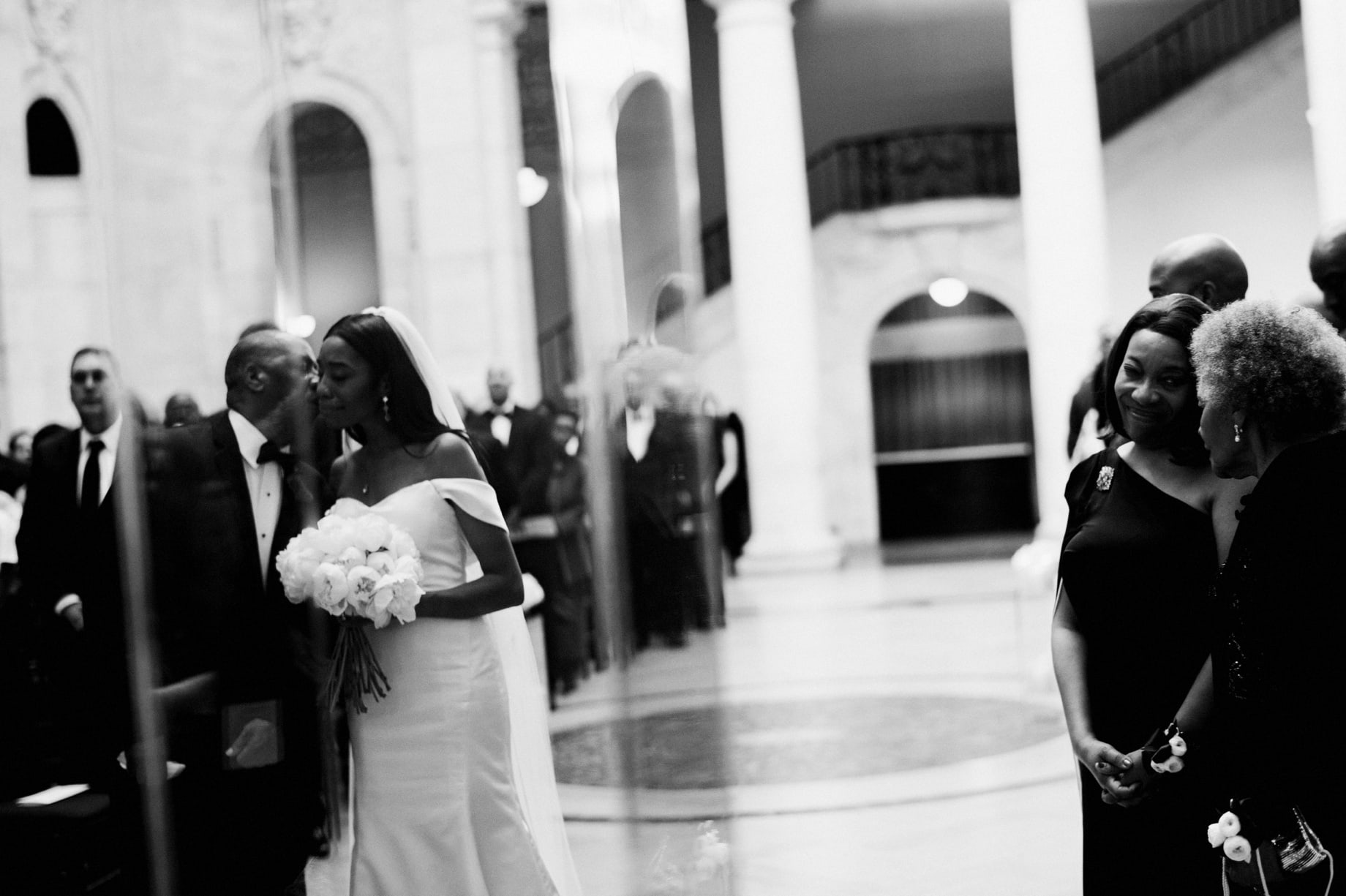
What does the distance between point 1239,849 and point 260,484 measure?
2509 mm

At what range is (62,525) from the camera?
20.7ft

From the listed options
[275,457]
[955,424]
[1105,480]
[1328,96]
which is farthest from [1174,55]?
[275,457]

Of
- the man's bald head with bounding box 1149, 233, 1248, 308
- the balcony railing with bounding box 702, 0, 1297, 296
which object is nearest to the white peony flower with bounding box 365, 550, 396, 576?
the man's bald head with bounding box 1149, 233, 1248, 308

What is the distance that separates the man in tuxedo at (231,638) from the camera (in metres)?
3.95

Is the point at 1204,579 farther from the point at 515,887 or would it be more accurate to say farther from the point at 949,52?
the point at 949,52

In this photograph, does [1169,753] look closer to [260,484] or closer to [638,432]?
[638,432]

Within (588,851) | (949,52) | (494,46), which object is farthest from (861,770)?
(949,52)

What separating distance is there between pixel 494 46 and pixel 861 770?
4.44 m

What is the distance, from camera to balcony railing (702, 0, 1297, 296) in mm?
22906

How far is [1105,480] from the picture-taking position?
12.0ft

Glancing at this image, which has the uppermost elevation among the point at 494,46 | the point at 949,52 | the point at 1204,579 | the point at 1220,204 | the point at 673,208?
the point at 949,52

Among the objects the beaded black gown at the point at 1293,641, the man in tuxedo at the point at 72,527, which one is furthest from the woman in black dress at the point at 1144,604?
the man in tuxedo at the point at 72,527

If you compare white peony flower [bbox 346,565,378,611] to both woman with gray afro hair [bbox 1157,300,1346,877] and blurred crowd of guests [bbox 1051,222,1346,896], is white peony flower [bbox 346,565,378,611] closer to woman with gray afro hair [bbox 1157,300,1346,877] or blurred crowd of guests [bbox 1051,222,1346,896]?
blurred crowd of guests [bbox 1051,222,1346,896]

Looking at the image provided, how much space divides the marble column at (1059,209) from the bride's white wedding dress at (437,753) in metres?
12.8
